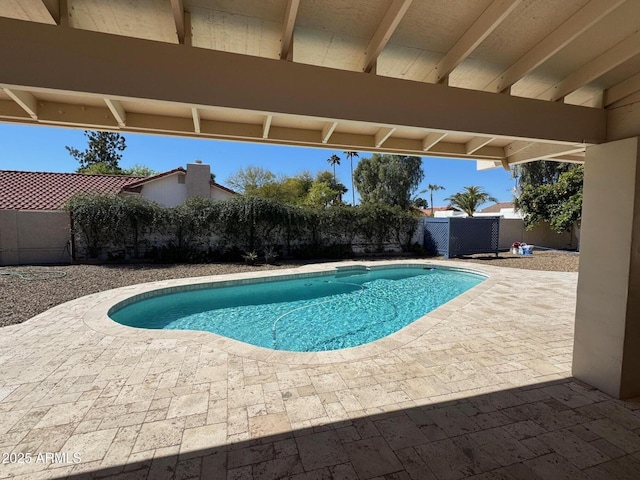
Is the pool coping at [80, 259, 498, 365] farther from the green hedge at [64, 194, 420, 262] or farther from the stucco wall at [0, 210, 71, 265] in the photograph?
the stucco wall at [0, 210, 71, 265]

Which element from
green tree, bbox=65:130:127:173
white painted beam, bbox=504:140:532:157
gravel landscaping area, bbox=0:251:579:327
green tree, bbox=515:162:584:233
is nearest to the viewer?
white painted beam, bbox=504:140:532:157

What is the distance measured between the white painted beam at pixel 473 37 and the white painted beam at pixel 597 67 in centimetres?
124

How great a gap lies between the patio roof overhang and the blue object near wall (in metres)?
12.9

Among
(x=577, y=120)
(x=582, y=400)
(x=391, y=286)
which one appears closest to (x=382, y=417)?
(x=582, y=400)

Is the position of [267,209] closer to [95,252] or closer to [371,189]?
[95,252]

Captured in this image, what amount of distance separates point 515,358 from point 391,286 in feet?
22.0

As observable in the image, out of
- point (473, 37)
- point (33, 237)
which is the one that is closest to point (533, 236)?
point (473, 37)

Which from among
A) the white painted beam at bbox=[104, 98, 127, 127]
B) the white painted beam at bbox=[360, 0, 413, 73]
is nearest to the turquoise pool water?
the white painted beam at bbox=[104, 98, 127, 127]

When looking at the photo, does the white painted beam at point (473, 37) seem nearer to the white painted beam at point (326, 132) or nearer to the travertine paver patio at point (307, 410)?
the white painted beam at point (326, 132)

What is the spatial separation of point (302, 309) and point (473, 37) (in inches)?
279

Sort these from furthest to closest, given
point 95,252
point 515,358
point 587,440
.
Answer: point 95,252 → point 515,358 → point 587,440

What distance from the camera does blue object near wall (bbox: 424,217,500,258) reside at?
51.3 feet

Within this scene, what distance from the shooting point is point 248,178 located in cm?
2761

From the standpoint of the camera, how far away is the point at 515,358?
4.16 meters
